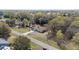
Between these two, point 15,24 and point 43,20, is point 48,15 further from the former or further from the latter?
point 15,24

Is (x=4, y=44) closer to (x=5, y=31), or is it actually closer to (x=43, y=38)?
(x=5, y=31)

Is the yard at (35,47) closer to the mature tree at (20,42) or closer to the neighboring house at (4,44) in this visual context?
the mature tree at (20,42)

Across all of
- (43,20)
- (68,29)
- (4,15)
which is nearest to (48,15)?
(43,20)

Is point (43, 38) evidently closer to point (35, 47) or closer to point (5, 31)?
point (35, 47)

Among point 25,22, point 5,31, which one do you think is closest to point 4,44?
point 5,31

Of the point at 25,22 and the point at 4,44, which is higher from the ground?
the point at 25,22

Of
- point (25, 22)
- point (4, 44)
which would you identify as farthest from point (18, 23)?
point (4, 44)

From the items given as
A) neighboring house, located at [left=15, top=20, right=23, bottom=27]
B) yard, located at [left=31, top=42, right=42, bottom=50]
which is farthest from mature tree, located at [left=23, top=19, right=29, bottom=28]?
yard, located at [left=31, top=42, right=42, bottom=50]
